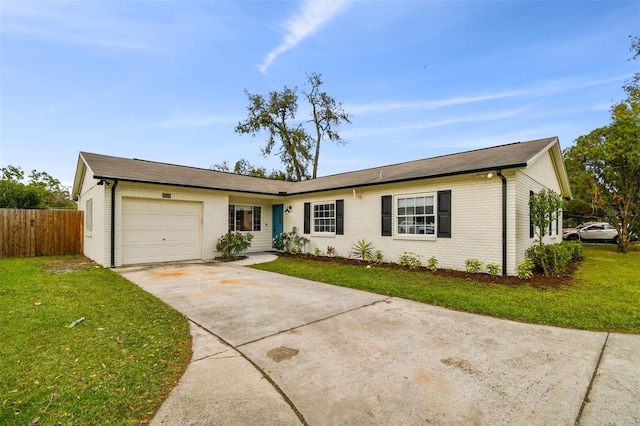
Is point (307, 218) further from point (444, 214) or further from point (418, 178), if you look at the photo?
point (444, 214)

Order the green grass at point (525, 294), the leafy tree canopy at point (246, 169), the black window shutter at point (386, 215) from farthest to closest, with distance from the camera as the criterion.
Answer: the leafy tree canopy at point (246, 169) < the black window shutter at point (386, 215) < the green grass at point (525, 294)

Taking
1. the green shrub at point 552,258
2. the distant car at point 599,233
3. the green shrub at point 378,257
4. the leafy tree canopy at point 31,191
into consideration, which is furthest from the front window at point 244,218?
the distant car at point 599,233

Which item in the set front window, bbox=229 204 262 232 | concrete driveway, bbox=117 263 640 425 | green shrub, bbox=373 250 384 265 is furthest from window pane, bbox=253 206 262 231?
concrete driveway, bbox=117 263 640 425

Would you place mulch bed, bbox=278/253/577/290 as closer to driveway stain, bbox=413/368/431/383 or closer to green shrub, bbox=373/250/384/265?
green shrub, bbox=373/250/384/265

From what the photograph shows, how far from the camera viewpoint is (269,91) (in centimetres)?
2573

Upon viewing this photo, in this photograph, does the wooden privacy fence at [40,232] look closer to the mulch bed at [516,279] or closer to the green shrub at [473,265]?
the mulch bed at [516,279]

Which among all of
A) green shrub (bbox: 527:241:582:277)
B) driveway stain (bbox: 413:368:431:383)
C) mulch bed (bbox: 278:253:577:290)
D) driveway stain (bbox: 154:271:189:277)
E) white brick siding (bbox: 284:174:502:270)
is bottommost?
driveway stain (bbox: 154:271:189:277)

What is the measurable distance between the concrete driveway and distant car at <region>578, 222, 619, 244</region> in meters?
22.5

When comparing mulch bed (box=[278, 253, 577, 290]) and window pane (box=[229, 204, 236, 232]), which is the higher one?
window pane (box=[229, 204, 236, 232])

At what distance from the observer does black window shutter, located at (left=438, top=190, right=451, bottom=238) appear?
8.55 metres

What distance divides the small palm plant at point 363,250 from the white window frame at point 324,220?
4.42ft

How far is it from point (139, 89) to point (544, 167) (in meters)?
15.8

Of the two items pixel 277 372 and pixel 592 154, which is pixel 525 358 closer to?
pixel 277 372

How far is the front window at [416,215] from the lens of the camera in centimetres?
910
